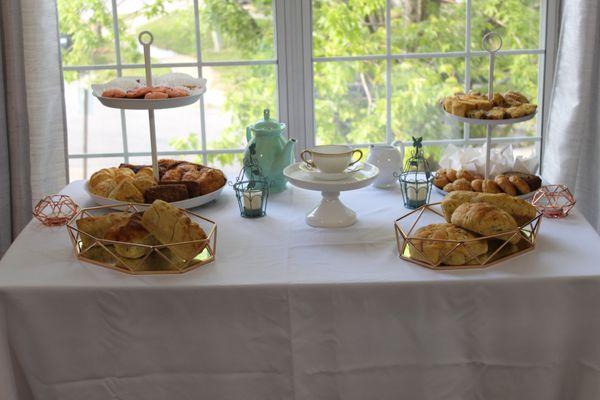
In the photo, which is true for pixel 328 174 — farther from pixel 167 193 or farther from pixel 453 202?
pixel 167 193

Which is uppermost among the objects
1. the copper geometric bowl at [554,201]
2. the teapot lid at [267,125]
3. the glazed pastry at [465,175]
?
the teapot lid at [267,125]

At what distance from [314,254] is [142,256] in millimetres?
358

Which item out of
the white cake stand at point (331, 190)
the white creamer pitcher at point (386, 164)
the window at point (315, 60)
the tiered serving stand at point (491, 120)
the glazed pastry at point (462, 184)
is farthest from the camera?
the window at point (315, 60)

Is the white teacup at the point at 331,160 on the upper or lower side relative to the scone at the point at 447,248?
upper

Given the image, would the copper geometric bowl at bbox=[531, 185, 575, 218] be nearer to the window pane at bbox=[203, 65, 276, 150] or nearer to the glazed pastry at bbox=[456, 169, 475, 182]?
the glazed pastry at bbox=[456, 169, 475, 182]

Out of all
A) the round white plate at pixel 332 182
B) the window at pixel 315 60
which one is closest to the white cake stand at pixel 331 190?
the round white plate at pixel 332 182

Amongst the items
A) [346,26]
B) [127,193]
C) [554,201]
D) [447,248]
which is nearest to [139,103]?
[127,193]

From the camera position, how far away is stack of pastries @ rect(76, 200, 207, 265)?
5.21ft

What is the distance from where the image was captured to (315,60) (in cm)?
276

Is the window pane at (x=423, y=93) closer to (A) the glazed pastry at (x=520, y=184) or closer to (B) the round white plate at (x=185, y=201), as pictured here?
(A) the glazed pastry at (x=520, y=184)

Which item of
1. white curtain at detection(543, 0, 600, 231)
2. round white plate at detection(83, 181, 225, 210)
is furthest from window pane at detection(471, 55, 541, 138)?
round white plate at detection(83, 181, 225, 210)

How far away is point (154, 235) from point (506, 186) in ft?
2.95

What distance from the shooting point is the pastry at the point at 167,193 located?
1922 millimetres

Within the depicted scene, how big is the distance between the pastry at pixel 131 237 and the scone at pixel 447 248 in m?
0.54
